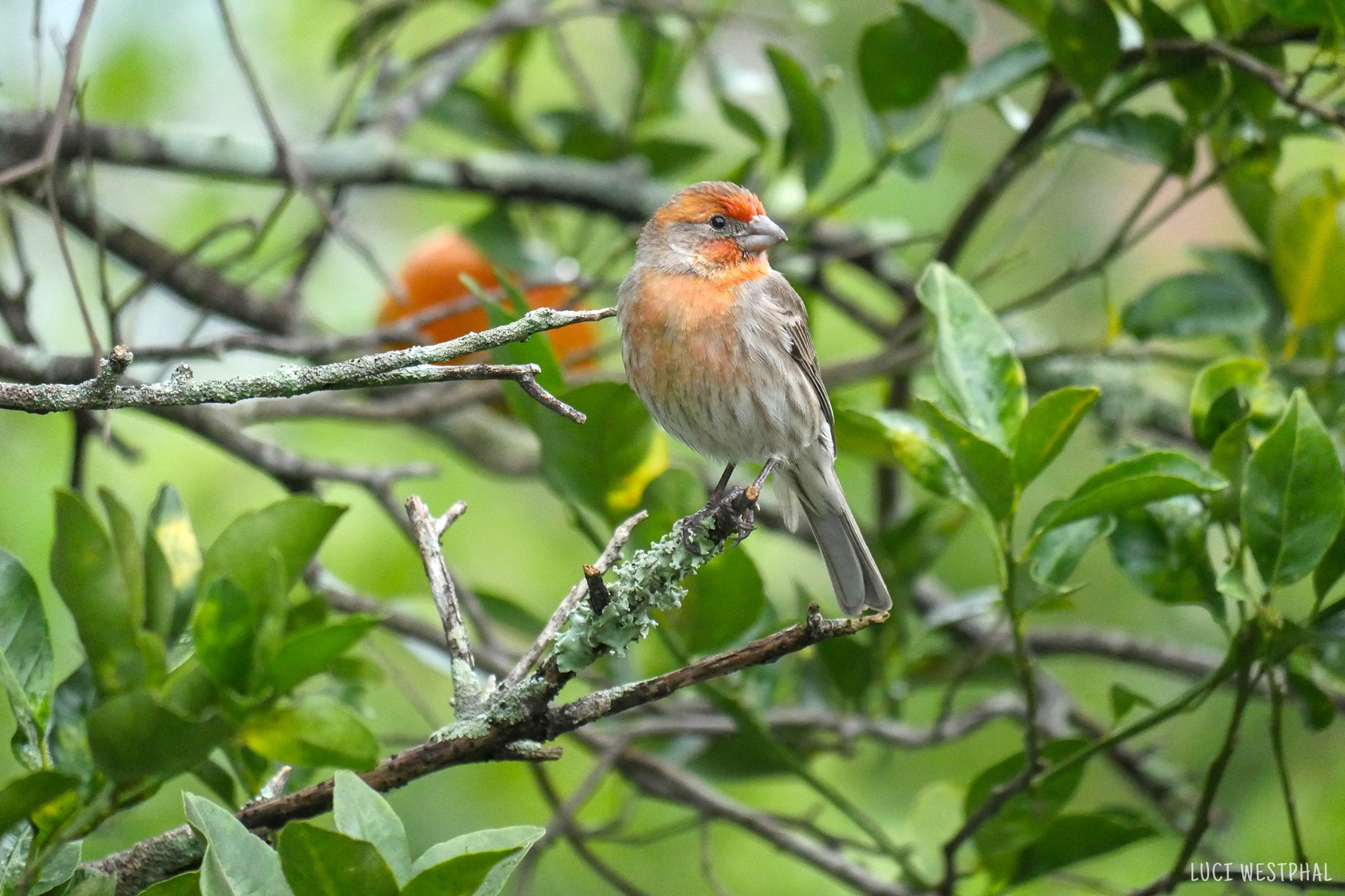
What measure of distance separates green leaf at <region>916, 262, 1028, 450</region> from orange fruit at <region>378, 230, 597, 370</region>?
69.0 inches

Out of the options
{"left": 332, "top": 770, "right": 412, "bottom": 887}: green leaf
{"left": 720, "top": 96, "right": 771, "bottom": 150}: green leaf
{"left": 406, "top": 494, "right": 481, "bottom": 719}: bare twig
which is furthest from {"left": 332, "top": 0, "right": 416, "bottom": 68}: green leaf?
{"left": 332, "top": 770, "right": 412, "bottom": 887}: green leaf

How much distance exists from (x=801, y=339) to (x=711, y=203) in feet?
1.85

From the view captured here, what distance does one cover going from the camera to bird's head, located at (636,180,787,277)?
146 inches

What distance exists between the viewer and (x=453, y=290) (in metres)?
4.31

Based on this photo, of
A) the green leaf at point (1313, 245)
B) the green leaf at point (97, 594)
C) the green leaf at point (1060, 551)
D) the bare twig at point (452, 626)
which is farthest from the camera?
the green leaf at point (1313, 245)

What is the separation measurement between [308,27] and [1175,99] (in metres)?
3.71

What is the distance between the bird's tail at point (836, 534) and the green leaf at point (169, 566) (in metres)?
1.58

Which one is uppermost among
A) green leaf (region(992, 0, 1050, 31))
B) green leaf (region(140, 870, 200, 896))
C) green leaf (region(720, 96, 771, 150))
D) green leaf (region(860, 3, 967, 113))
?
green leaf (region(720, 96, 771, 150))

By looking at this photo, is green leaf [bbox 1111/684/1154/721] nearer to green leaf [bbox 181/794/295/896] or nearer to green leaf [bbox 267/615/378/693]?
green leaf [bbox 267/615/378/693]

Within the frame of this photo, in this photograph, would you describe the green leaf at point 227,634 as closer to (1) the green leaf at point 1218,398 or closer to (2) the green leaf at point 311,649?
(2) the green leaf at point 311,649

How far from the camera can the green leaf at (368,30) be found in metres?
4.25

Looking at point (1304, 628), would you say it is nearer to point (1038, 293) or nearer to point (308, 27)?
point (1038, 293)

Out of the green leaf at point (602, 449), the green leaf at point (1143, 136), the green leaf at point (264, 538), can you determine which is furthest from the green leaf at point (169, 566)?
the green leaf at point (1143, 136)

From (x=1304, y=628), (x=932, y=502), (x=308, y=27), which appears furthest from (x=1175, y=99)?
(x=308, y=27)
